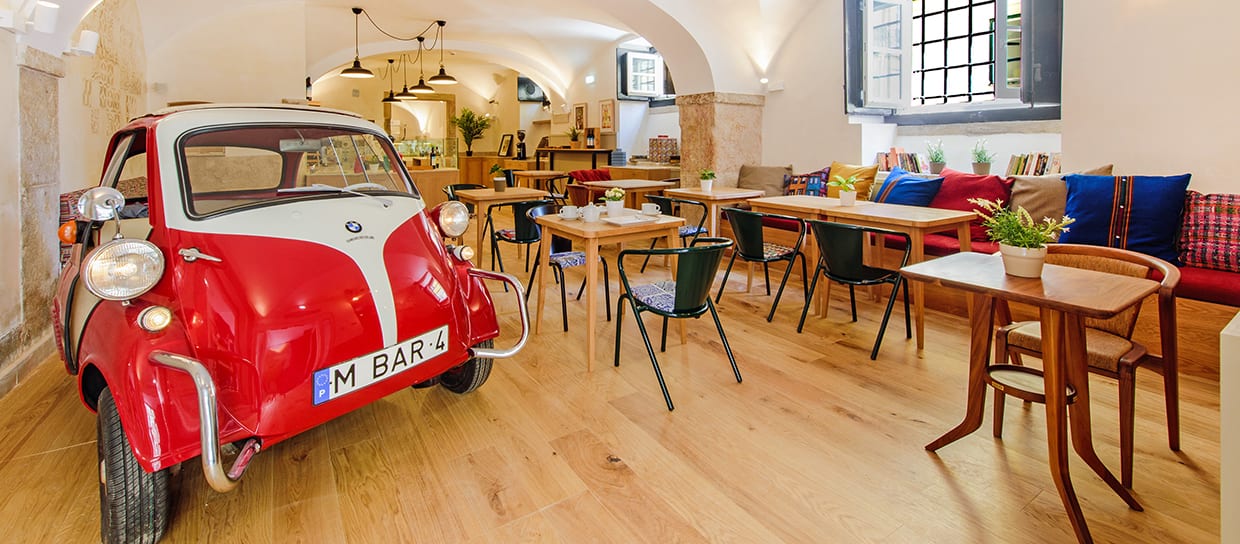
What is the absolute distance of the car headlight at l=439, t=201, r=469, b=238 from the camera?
8.54 feet

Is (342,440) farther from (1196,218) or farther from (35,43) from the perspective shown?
(1196,218)

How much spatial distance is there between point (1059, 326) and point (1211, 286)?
2.01 metres

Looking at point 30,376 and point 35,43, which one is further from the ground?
point 35,43

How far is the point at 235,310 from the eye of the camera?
177 centimetres

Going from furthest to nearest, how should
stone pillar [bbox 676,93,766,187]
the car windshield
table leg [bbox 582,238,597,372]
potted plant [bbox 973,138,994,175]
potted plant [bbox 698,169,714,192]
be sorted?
stone pillar [bbox 676,93,766,187] → potted plant [bbox 698,169,714,192] → potted plant [bbox 973,138,994,175] → table leg [bbox 582,238,597,372] → the car windshield

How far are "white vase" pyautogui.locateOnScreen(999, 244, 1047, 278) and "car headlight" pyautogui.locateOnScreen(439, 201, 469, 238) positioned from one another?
2011mm

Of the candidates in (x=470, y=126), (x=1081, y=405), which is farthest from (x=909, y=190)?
(x=470, y=126)

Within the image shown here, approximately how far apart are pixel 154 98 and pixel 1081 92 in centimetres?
806

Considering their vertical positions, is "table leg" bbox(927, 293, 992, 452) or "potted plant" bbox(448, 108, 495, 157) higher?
"potted plant" bbox(448, 108, 495, 157)

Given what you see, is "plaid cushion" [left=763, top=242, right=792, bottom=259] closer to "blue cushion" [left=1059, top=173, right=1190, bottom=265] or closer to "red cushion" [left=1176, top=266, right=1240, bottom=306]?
"blue cushion" [left=1059, top=173, right=1190, bottom=265]

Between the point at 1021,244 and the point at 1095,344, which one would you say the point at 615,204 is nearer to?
the point at 1021,244

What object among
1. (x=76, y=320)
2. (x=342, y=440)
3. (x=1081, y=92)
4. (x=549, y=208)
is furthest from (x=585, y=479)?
(x=1081, y=92)

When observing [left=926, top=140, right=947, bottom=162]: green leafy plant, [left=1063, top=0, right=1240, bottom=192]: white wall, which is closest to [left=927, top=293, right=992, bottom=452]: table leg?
[left=1063, top=0, right=1240, bottom=192]: white wall

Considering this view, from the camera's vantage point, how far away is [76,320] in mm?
2205
